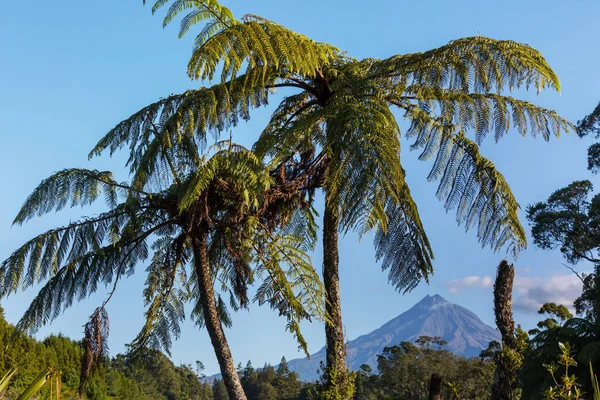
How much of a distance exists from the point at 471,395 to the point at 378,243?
22.6m

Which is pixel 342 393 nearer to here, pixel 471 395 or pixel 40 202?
pixel 40 202

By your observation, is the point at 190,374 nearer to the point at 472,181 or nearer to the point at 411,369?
the point at 411,369

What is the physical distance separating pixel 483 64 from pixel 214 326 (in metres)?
4.22

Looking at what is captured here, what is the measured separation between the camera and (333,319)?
22.7ft

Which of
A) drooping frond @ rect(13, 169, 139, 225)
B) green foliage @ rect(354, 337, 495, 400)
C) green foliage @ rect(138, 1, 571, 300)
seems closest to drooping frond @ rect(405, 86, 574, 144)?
green foliage @ rect(138, 1, 571, 300)

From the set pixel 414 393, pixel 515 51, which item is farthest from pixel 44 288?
pixel 414 393

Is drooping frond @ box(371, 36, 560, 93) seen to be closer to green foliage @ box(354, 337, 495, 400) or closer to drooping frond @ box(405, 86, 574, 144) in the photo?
drooping frond @ box(405, 86, 574, 144)

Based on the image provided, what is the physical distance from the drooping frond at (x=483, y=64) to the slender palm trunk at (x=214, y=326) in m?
3.26

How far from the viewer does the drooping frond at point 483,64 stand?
21.4ft

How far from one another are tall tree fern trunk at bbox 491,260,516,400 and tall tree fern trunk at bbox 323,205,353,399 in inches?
59.2

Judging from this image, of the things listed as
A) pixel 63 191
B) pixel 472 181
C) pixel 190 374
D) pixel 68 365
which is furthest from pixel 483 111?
pixel 190 374

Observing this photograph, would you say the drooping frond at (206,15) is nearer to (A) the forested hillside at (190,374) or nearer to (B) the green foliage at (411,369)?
(A) the forested hillside at (190,374)

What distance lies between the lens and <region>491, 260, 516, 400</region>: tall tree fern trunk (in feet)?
20.7

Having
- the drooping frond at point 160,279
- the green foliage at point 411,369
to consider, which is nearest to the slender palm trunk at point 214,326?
the drooping frond at point 160,279
